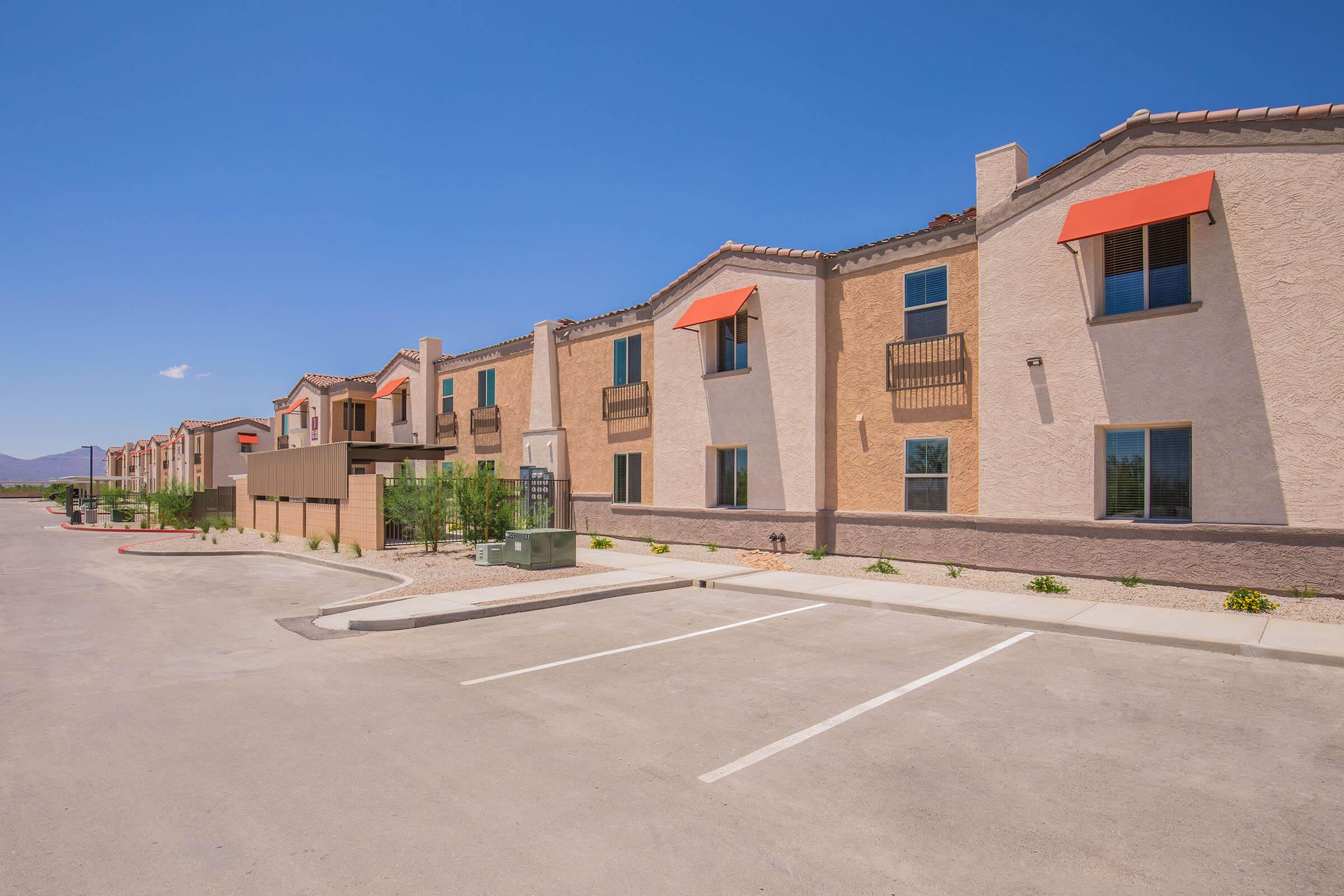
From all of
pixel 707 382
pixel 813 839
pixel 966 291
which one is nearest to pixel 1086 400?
pixel 966 291

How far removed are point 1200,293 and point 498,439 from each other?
23.2 m

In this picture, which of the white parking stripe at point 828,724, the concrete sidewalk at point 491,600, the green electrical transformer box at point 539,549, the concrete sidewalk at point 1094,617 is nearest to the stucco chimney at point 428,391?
the green electrical transformer box at point 539,549

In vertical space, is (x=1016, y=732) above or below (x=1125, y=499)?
→ below

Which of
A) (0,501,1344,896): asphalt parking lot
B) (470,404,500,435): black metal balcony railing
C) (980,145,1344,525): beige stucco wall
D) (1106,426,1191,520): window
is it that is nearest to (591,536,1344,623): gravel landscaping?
(980,145,1344,525): beige stucco wall

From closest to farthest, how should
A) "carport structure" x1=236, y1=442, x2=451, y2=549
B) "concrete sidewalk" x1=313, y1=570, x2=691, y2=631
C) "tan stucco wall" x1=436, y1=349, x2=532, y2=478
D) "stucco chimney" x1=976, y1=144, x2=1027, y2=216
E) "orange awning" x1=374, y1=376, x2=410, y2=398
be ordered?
"concrete sidewalk" x1=313, y1=570, x2=691, y2=631 → "stucco chimney" x1=976, y1=144, x2=1027, y2=216 → "carport structure" x1=236, y1=442, x2=451, y2=549 → "tan stucco wall" x1=436, y1=349, x2=532, y2=478 → "orange awning" x1=374, y1=376, x2=410, y2=398

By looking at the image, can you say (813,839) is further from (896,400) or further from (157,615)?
(896,400)

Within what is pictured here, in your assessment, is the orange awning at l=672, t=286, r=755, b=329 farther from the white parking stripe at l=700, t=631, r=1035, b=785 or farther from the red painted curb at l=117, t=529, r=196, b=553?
the red painted curb at l=117, t=529, r=196, b=553

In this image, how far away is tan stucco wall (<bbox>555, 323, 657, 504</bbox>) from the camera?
75.1ft

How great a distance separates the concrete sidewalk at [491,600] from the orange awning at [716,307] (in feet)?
23.9

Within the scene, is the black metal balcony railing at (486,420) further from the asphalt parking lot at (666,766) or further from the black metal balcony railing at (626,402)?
the asphalt parking lot at (666,766)

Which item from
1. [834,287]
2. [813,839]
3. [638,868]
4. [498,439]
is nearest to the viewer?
[638,868]

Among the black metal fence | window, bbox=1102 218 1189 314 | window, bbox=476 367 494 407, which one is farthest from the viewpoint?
window, bbox=476 367 494 407

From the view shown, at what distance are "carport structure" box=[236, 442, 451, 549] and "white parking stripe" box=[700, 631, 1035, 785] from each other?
16.4 m

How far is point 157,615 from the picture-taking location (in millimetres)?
11727
